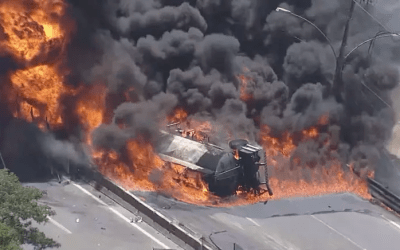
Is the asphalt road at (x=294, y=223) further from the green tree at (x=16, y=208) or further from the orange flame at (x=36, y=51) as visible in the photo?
the green tree at (x=16, y=208)

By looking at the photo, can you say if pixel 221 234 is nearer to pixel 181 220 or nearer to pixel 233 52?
pixel 181 220

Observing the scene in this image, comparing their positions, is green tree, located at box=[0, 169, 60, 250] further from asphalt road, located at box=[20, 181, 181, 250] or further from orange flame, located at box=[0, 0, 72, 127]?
orange flame, located at box=[0, 0, 72, 127]

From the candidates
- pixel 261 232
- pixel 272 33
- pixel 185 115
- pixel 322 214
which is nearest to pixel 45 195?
pixel 185 115

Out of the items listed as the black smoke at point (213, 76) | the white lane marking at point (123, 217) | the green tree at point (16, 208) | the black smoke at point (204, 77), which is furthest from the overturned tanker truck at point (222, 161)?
the green tree at point (16, 208)

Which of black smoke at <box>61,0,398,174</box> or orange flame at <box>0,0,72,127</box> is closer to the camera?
orange flame at <box>0,0,72,127</box>

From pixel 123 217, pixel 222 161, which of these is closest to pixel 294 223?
pixel 222 161

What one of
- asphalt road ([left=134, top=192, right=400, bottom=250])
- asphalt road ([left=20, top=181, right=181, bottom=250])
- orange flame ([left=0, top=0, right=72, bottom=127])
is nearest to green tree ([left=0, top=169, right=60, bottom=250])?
asphalt road ([left=20, top=181, right=181, bottom=250])
